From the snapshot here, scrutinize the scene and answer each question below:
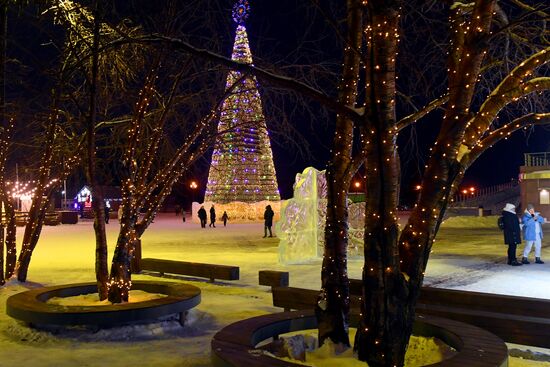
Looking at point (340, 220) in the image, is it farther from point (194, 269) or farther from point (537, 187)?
point (537, 187)

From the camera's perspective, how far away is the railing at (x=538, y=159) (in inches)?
1654

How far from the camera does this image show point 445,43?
295 inches

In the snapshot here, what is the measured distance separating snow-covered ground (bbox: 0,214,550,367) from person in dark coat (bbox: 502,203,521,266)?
38 centimetres

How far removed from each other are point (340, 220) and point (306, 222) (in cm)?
1215

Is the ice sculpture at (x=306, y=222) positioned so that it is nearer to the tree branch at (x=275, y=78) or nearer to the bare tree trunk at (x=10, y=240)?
the bare tree trunk at (x=10, y=240)

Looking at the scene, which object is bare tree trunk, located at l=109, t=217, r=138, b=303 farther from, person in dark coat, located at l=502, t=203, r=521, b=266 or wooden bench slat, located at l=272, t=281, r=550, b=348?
person in dark coat, located at l=502, t=203, r=521, b=266

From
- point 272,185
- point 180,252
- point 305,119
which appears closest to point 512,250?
point 305,119

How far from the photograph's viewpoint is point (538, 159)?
140 ft

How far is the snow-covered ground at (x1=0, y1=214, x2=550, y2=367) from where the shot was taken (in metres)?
7.58

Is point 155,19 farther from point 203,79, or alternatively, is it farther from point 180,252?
point 180,252

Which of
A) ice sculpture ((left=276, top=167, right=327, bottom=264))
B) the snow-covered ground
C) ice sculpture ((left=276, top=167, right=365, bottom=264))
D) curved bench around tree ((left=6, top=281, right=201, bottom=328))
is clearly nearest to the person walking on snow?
the snow-covered ground

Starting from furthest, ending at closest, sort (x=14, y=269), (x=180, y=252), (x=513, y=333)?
(x=180, y=252), (x=14, y=269), (x=513, y=333)

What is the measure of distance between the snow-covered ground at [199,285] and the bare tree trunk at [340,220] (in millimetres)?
1802

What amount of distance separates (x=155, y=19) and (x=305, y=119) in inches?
124
